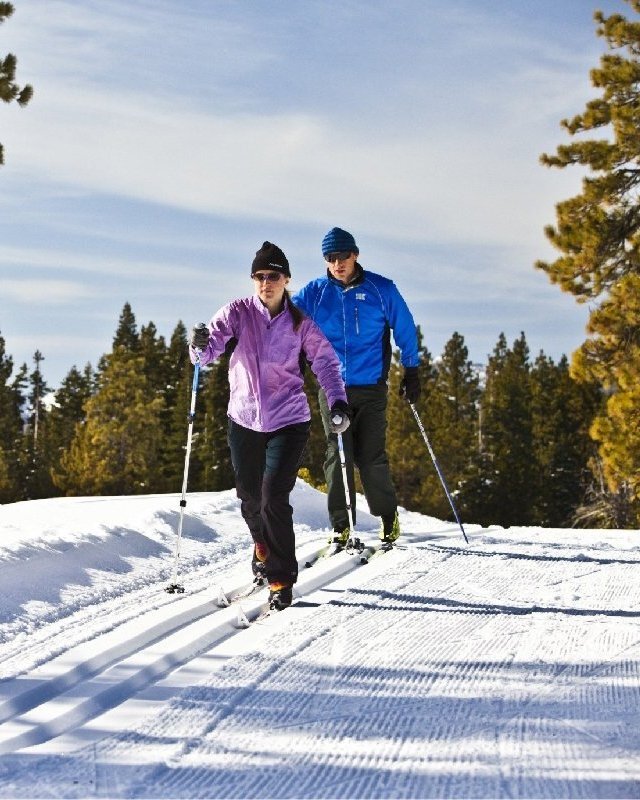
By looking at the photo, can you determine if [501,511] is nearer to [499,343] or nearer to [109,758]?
[499,343]

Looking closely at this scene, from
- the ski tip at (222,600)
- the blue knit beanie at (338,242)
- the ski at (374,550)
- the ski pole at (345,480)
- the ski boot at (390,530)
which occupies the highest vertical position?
the blue knit beanie at (338,242)

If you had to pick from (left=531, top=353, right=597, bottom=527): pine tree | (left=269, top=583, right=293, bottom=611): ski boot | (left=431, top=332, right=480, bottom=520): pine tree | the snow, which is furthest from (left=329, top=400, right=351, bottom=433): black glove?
(left=531, top=353, right=597, bottom=527): pine tree

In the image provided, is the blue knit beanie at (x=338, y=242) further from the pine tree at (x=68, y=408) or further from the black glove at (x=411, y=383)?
the pine tree at (x=68, y=408)

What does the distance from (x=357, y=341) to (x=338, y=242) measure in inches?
28.7

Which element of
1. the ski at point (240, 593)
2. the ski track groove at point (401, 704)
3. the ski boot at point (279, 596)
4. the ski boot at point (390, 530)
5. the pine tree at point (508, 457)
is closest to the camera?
the ski track groove at point (401, 704)

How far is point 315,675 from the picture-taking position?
12.8ft

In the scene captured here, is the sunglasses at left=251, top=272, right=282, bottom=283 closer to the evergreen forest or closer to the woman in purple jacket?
the woman in purple jacket

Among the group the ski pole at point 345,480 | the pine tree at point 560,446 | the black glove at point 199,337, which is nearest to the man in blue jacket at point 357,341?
the ski pole at point 345,480

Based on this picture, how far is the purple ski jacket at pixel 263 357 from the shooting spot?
545 centimetres

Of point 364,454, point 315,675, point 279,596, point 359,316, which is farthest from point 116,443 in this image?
point 315,675

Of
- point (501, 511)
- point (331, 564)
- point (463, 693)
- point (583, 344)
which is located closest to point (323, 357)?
point (331, 564)

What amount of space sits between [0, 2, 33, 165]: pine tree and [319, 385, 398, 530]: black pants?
10429 millimetres

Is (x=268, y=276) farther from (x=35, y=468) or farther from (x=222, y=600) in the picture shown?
(x=35, y=468)

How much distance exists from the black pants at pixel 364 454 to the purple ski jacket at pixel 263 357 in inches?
67.7
